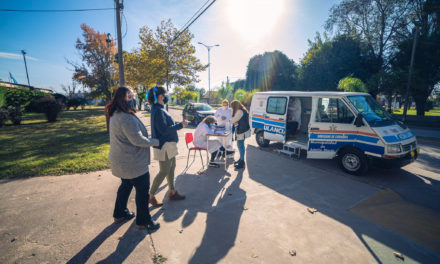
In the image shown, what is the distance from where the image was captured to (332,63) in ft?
77.5

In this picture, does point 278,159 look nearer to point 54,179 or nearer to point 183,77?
point 54,179

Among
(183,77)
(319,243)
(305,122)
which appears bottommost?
(319,243)

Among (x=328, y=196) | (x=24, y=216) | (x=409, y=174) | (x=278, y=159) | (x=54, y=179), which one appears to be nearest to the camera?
(x=24, y=216)

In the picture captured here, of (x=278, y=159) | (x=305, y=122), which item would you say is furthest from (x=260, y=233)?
(x=305, y=122)

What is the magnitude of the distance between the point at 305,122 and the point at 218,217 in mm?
6244

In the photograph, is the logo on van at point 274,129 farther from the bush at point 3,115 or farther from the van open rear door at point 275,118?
the bush at point 3,115

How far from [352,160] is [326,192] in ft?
5.32

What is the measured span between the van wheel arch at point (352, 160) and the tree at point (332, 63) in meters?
18.9

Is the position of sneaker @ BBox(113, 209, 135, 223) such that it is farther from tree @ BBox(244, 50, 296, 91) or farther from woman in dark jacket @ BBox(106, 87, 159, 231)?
tree @ BBox(244, 50, 296, 91)

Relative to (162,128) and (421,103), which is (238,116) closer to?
(162,128)

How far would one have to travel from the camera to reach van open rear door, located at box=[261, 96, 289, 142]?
708 cm

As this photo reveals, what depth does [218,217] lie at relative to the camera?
3393mm

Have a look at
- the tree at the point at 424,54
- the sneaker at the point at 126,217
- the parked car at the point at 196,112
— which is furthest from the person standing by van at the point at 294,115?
the tree at the point at 424,54

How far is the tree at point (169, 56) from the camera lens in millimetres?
16297
